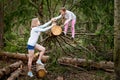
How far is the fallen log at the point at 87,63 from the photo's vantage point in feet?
34.0

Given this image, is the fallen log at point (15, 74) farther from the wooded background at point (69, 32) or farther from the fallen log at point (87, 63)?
the fallen log at point (87, 63)

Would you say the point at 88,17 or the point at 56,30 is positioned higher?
the point at 88,17

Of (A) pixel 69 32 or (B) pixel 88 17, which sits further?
(B) pixel 88 17

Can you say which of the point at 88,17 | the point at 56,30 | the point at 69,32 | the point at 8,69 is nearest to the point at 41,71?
the point at 8,69

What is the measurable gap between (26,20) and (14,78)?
447cm

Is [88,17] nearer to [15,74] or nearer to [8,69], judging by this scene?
[8,69]

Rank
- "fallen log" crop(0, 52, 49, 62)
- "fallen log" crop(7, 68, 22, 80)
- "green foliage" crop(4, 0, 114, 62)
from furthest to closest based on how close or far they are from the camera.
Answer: "green foliage" crop(4, 0, 114, 62), "fallen log" crop(0, 52, 49, 62), "fallen log" crop(7, 68, 22, 80)

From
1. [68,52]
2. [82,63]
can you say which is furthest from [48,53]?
[82,63]

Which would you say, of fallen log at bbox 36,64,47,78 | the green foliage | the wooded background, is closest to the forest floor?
fallen log at bbox 36,64,47,78

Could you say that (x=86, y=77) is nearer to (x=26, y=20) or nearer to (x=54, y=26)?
(x=54, y=26)

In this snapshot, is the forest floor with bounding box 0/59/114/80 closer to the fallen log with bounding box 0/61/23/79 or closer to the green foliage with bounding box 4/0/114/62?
the fallen log with bounding box 0/61/23/79

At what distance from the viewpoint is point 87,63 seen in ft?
34.6

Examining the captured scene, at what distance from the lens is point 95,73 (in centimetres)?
1024

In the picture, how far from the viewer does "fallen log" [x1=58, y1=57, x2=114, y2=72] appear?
1038 centimetres
